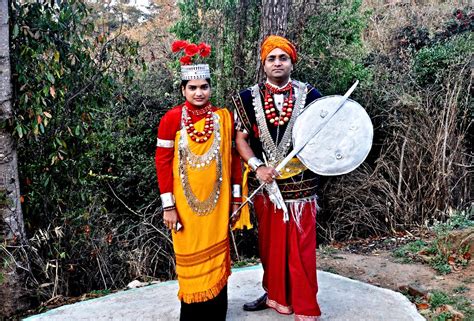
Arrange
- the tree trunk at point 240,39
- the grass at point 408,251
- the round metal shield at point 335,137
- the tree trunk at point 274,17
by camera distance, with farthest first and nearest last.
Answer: the tree trunk at point 240,39, the tree trunk at point 274,17, the grass at point 408,251, the round metal shield at point 335,137

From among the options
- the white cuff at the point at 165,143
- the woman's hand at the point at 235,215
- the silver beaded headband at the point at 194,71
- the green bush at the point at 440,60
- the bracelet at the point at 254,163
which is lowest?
the woman's hand at the point at 235,215

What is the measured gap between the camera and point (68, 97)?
413 cm

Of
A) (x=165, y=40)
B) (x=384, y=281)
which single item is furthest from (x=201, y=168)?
(x=165, y=40)

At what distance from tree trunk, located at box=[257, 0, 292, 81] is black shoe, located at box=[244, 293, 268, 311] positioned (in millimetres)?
2631

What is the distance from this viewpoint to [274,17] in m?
5.34

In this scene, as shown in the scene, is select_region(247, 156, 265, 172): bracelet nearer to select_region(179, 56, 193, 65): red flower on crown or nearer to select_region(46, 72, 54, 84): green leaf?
select_region(179, 56, 193, 65): red flower on crown

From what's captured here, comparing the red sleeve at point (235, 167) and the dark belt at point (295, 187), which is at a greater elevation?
the red sleeve at point (235, 167)

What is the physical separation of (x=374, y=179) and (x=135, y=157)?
A: 2.87 m

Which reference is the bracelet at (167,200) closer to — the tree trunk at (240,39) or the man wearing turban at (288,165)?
the man wearing turban at (288,165)

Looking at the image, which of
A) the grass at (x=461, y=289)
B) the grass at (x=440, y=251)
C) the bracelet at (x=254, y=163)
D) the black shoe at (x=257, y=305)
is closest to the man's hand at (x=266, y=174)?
the bracelet at (x=254, y=163)

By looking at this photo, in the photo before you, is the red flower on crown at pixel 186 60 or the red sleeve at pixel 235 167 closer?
the red flower on crown at pixel 186 60

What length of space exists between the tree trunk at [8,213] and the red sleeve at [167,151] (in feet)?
4.76

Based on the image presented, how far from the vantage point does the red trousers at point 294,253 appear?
310cm

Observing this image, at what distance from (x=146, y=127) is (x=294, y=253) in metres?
3.66
